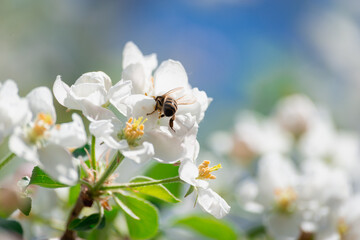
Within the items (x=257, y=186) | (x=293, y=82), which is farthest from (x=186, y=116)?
(x=293, y=82)

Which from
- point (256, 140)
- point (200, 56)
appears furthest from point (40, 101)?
point (200, 56)

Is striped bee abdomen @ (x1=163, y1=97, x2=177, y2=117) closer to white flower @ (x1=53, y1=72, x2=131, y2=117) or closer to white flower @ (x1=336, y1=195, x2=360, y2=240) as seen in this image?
white flower @ (x1=53, y1=72, x2=131, y2=117)

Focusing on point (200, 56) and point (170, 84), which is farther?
point (200, 56)

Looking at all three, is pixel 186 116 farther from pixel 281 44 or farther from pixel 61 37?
pixel 281 44

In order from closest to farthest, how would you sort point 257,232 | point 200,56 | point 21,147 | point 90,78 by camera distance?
point 21,147 → point 90,78 → point 257,232 → point 200,56

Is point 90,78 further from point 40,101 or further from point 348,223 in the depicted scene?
point 348,223

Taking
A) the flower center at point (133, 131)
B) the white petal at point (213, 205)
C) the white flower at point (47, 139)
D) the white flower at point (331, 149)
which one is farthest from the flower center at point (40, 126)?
the white flower at point (331, 149)
